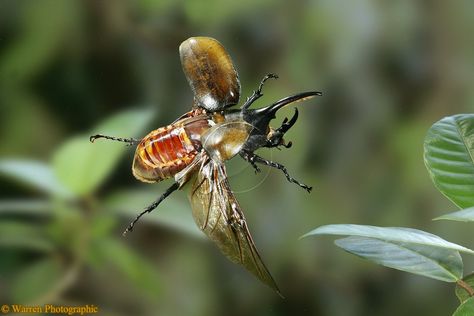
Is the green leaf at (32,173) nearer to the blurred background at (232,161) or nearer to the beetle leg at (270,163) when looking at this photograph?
the blurred background at (232,161)

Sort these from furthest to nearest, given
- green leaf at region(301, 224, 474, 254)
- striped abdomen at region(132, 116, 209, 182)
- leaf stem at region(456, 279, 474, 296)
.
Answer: striped abdomen at region(132, 116, 209, 182), leaf stem at region(456, 279, 474, 296), green leaf at region(301, 224, 474, 254)

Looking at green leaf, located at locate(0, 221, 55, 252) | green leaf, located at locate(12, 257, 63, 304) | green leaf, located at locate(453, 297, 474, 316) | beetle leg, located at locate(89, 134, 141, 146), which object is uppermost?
beetle leg, located at locate(89, 134, 141, 146)

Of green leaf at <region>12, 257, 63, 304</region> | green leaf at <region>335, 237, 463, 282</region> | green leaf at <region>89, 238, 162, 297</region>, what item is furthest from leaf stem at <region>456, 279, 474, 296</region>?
green leaf at <region>12, 257, 63, 304</region>

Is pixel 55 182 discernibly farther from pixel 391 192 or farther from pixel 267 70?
pixel 391 192

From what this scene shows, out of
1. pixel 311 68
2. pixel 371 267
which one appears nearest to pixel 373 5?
pixel 311 68

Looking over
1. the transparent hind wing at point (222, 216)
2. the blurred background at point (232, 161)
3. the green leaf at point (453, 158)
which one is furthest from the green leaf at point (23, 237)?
the green leaf at point (453, 158)

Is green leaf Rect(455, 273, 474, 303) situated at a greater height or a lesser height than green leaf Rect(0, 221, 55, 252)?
lesser

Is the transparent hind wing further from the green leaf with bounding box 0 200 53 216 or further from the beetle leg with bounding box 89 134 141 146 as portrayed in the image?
the green leaf with bounding box 0 200 53 216

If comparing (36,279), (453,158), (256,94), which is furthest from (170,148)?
(453,158)
